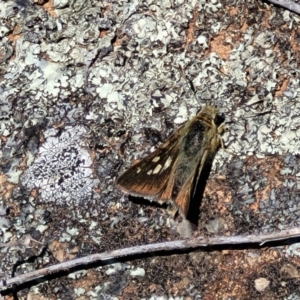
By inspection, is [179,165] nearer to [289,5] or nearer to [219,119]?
[219,119]

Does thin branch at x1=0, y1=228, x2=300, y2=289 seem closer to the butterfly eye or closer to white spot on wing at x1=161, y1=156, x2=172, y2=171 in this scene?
→ white spot on wing at x1=161, y1=156, x2=172, y2=171

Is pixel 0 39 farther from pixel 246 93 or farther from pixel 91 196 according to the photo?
pixel 246 93

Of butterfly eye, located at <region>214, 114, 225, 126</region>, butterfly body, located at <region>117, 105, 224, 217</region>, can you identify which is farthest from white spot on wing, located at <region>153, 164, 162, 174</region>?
butterfly eye, located at <region>214, 114, 225, 126</region>

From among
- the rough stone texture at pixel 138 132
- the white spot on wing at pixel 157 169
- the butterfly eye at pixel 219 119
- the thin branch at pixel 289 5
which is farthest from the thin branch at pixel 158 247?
the thin branch at pixel 289 5

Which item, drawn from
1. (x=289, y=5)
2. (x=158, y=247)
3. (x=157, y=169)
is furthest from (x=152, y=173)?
(x=289, y=5)

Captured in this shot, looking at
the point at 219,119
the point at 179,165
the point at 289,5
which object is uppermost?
the point at 289,5

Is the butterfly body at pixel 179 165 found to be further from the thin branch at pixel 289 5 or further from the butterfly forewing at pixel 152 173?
the thin branch at pixel 289 5
